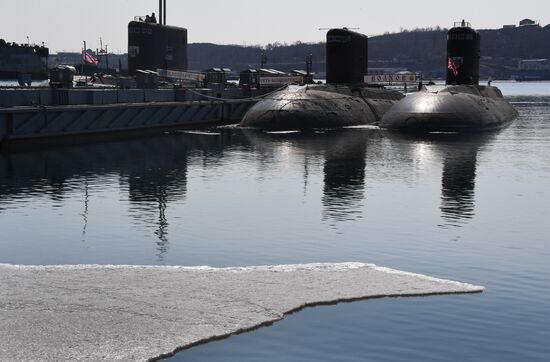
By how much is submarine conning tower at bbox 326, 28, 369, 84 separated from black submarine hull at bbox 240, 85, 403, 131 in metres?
1.38

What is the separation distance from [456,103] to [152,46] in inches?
1351

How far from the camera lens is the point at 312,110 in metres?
72.1

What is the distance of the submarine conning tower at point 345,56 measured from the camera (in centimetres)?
7719

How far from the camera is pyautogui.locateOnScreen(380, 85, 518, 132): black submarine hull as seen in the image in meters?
69.3

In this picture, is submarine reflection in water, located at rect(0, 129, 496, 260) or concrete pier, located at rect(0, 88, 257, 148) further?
concrete pier, located at rect(0, 88, 257, 148)

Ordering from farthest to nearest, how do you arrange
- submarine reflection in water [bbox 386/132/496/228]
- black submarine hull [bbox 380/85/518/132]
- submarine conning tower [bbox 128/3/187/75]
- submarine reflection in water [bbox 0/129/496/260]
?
submarine conning tower [bbox 128/3/187/75] → black submarine hull [bbox 380/85/518/132] → submarine reflection in water [bbox 0/129/496/260] → submarine reflection in water [bbox 386/132/496/228]

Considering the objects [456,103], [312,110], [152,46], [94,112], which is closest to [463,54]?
[456,103]

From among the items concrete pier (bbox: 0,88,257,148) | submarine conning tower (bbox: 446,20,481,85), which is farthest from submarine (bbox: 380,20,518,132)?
concrete pier (bbox: 0,88,257,148)

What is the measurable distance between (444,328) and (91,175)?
27057 mm

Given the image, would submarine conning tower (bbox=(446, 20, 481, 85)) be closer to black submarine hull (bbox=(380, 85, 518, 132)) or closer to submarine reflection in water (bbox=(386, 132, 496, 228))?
black submarine hull (bbox=(380, 85, 518, 132))

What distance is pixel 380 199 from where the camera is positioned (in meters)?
32.7

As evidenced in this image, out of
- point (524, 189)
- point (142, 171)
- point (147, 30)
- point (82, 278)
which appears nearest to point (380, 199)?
point (524, 189)

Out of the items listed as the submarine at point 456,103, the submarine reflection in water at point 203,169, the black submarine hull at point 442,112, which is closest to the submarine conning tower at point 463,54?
the submarine at point 456,103

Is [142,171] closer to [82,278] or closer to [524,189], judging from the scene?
[524,189]
